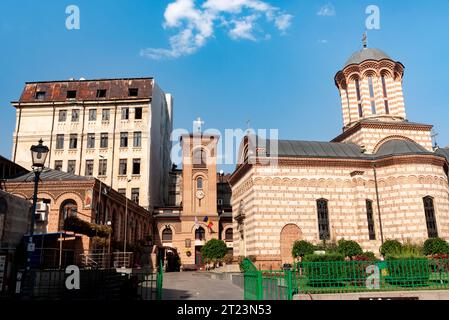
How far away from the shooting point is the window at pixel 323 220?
93.2 ft

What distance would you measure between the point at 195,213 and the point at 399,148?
23.7m

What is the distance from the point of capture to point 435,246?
2538 centimetres

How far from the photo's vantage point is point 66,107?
4472 cm

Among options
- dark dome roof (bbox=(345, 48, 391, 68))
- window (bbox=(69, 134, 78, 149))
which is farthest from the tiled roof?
dark dome roof (bbox=(345, 48, 391, 68))

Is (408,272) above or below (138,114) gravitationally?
below

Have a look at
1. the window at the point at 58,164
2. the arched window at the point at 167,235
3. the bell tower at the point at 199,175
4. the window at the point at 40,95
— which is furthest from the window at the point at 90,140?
the arched window at the point at 167,235

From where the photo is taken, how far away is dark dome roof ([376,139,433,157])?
28812mm

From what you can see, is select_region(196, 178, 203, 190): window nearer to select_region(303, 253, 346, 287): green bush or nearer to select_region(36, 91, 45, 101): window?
select_region(36, 91, 45, 101): window

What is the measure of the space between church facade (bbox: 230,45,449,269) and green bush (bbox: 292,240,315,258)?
2.64 ft

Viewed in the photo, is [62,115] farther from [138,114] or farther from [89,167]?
[138,114]

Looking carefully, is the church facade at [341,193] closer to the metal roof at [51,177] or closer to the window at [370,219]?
the window at [370,219]

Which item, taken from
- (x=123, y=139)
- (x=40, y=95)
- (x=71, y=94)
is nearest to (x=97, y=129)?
(x=123, y=139)

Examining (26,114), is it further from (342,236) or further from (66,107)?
(342,236)
